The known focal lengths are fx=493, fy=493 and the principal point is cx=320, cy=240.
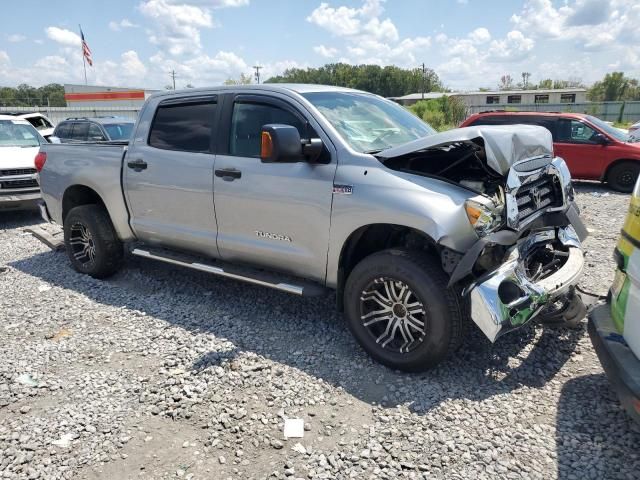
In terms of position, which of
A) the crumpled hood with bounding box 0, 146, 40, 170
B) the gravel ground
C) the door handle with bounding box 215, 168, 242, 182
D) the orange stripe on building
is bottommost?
the gravel ground

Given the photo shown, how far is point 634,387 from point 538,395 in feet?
3.05

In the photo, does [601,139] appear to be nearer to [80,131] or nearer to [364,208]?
[364,208]

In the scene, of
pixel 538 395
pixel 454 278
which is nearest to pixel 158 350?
pixel 454 278

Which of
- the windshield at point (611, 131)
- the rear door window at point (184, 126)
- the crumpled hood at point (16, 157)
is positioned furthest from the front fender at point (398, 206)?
the windshield at point (611, 131)

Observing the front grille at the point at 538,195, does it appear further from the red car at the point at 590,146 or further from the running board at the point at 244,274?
the red car at the point at 590,146

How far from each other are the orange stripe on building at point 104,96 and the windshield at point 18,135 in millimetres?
31912

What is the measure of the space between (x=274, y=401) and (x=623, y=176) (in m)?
10.3

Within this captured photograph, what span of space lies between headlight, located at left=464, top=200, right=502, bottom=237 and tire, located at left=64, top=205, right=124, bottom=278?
384 centimetres

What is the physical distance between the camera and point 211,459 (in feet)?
8.80

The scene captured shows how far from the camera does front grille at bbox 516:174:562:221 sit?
10.6 feet

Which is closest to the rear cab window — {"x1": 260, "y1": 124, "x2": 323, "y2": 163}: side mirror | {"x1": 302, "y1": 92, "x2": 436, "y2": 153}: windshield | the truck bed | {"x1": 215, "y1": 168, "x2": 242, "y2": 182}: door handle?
the truck bed

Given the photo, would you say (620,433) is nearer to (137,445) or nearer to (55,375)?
(137,445)

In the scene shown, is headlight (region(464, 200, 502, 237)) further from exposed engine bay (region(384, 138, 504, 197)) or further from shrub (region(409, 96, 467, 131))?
shrub (region(409, 96, 467, 131))

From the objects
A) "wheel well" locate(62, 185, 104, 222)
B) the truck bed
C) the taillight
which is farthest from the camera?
the taillight
